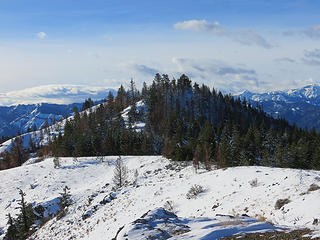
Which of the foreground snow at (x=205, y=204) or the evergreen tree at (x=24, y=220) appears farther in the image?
the evergreen tree at (x=24, y=220)

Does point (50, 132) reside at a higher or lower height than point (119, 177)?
lower

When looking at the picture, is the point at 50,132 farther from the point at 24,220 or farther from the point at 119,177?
the point at 24,220

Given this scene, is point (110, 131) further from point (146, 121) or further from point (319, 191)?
point (319, 191)

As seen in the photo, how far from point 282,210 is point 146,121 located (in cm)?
9769

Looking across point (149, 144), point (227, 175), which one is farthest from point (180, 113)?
point (227, 175)

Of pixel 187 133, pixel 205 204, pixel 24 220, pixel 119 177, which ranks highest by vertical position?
pixel 205 204

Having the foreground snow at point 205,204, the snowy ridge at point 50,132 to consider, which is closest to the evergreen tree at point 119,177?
the foreground snow at point 205,204

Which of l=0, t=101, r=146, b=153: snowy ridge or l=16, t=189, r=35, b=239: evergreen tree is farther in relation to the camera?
l=0, t=101, r=146, b=153: snowy ridge

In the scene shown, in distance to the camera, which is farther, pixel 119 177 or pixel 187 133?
pixel 187 133

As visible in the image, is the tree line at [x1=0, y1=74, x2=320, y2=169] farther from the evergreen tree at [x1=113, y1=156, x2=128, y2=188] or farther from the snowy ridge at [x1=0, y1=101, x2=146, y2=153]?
the evergreen tree at [x1=113, y1=156, x2=128, y2=188]

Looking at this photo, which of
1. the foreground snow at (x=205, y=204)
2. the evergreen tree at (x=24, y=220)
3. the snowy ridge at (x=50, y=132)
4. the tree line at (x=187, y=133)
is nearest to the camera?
the foreground snow at (x=205, y=204)

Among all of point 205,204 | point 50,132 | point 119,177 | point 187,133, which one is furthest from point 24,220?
point 50,132

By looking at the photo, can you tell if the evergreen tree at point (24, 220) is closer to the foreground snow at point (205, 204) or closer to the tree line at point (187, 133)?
the foreground snow at point (205, 204)

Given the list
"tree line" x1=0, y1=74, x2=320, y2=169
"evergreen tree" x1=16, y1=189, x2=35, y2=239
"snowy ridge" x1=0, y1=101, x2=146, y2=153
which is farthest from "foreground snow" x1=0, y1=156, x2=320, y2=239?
"snowy ridge" x1=0, y1=101, x2=146, y2=153
